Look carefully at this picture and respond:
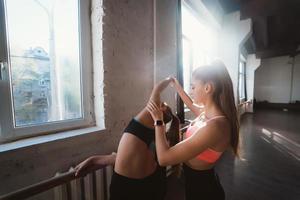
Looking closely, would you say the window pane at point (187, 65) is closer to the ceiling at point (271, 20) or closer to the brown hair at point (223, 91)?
the ceiling at point (271, 20)

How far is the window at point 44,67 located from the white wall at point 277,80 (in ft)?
39.3

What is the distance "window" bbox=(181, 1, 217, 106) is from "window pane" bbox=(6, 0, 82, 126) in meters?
1.77

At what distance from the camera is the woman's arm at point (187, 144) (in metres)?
0.77

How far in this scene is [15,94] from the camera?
922 millimetres

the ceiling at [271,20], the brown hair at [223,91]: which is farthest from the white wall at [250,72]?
the brown hair at [223,91]

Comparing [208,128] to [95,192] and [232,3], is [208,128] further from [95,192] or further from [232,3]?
[232,3]

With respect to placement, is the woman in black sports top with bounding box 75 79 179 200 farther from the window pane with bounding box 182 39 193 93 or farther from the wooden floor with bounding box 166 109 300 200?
the window pane with bounding box 182 39 193 93

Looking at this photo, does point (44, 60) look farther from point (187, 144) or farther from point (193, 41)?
point (193, 41)

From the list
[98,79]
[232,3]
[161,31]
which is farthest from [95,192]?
[232,3]

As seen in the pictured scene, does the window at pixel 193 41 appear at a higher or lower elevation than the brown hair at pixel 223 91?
higher

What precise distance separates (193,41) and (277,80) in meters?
9.91

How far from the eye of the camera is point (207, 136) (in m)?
0.77

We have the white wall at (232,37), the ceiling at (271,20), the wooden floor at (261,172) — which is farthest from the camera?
the white wall at (232,37)

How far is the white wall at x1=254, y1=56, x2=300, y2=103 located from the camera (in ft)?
31.4
